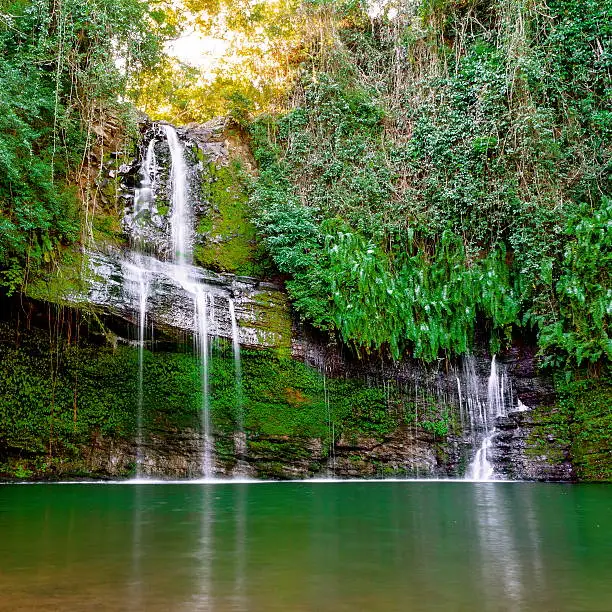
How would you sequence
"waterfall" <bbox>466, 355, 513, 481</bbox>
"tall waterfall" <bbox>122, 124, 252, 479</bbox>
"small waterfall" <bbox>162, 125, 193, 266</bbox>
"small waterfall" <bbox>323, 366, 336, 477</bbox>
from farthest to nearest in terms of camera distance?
"small waterfall" <bbox>162, 125, 193, 266</bbox>
"small waterfall" <bbox>323, 366, 336, 477</bbox>
"waterfall" <bbox>466, 355, 513, 481</bbox>
"tall waterfall" <bbox>122, 124, 252, 479</bbox>

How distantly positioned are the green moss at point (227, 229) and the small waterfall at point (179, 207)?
25 centimetres

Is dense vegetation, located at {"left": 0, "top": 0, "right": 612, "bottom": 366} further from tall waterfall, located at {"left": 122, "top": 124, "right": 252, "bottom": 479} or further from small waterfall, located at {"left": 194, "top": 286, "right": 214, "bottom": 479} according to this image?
small waterfall, located at {"left": 194, "top": 286, "right": 214, "bottom": 479}

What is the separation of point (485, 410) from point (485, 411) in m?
0.02

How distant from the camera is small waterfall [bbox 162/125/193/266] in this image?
42.5 feet

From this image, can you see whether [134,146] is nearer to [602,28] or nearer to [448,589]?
[602,28]

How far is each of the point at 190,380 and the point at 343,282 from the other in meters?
3.58

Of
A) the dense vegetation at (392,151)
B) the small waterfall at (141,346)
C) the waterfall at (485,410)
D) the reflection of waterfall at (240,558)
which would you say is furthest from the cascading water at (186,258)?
the waterfall at (485,410)

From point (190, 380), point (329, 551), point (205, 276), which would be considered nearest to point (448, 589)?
point (329, 551)

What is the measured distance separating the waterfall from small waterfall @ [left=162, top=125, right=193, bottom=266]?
6437 millimetres

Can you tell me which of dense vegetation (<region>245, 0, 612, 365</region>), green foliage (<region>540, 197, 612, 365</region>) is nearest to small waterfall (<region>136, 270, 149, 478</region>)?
dense vegetation (<region>245, 0, 612, 365</region>)

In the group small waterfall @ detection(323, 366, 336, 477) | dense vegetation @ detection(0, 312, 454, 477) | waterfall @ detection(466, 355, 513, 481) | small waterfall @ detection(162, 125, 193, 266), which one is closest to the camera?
dense vegetation @ detection(0, 312, 454, 477)

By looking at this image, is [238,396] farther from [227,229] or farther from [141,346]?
[227,229]

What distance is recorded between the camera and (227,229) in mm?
13461

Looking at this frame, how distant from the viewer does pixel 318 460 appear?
39.2ft
